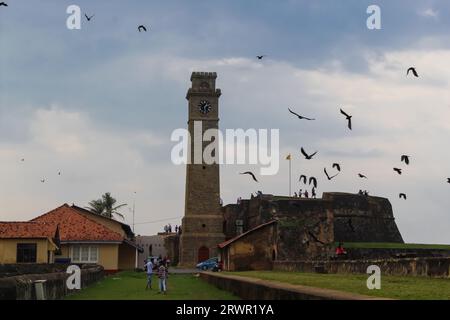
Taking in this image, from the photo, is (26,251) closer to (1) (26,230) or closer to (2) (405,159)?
(1) (26,230)

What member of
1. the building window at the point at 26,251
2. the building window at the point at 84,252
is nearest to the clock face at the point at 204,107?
the building window at the point at 84,252

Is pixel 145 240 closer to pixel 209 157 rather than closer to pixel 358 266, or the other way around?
pixel 209 157

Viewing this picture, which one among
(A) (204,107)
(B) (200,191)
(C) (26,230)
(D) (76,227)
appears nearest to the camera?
(C) (26,230)

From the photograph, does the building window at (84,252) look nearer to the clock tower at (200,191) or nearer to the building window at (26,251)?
the building window at (26,251)

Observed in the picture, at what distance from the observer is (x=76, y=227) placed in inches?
1761

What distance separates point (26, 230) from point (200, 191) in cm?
2859

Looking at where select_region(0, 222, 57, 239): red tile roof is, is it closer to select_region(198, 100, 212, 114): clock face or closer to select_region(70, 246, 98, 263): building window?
select_region(70, 246, 98, 263): building window

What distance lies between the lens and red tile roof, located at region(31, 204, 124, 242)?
43.4 meters

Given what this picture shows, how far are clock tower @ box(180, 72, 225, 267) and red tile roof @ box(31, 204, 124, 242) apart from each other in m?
18.9

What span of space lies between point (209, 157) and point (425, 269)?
49215 mm

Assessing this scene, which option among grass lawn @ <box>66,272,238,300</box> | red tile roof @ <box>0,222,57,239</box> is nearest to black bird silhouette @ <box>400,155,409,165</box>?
grass lawn @ <box>66,272,238,300</box>

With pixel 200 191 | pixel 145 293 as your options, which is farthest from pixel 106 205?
pixel 145 293
